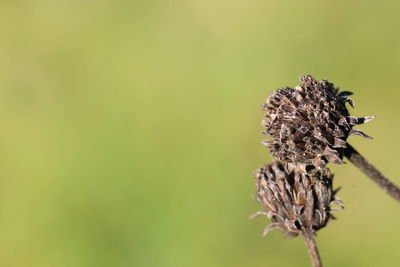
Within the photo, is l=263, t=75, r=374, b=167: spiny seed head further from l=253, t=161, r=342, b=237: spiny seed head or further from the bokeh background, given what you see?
the bokeh background

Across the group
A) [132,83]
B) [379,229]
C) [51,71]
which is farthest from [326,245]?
[51,71]

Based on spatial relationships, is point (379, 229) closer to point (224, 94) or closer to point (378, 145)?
point (378, 145)

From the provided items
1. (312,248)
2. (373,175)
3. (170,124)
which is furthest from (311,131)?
(170,124)

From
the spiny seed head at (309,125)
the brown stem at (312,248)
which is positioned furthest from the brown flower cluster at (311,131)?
the brown stem at (312,248)

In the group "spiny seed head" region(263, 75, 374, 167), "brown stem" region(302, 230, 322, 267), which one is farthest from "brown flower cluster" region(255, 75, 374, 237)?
"brown stem" region(302, 230, 322, 267)

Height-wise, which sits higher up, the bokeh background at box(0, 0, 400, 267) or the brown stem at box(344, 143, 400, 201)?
the bokeh background at box(0, 0, 400, 267)
